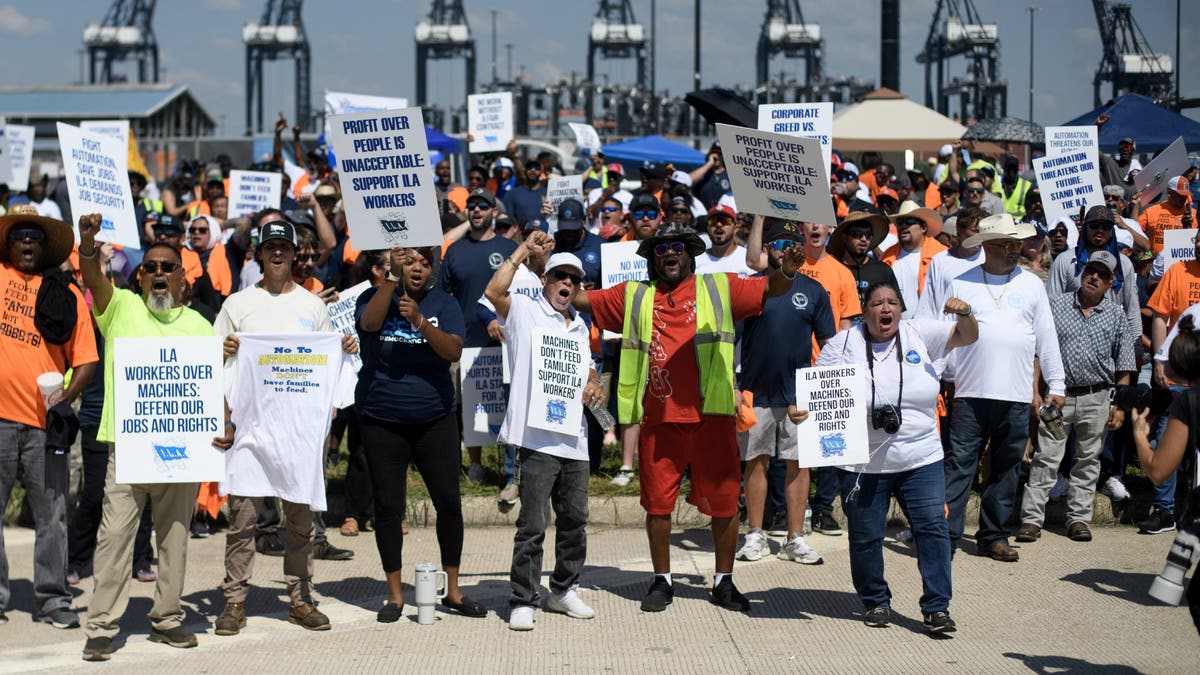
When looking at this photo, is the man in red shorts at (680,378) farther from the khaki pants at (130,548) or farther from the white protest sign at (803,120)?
the white protest sign at (803,120)

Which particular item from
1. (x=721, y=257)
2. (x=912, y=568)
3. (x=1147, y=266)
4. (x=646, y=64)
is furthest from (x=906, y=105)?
(x=646, y=64)

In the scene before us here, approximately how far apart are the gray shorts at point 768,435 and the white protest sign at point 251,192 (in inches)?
283

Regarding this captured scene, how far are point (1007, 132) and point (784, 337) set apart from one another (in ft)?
49.8

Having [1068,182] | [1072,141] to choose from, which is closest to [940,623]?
[1068,182]

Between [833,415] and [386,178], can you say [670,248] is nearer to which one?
[833,415]

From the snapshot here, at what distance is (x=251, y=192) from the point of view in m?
14.6

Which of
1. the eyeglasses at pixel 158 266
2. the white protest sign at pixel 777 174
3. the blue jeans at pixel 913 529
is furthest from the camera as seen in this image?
the white protest sign at pixel 777 174

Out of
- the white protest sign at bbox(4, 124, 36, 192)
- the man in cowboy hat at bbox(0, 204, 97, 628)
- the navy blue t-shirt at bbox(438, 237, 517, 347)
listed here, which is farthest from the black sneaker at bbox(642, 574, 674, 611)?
the white protest sign at bbox(4, 124, 36, 192)

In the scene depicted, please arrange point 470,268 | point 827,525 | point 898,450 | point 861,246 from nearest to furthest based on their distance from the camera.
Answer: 1. point 898,450
2. point 861,246
3. point 827,525
4. point 470,268

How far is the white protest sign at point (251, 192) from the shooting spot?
14531 millimetres

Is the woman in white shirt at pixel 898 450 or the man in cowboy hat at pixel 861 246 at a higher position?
the man in cowboy hat at pixel 861 246

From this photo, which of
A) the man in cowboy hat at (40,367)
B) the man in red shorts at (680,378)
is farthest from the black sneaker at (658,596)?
the man in cowboy hat at (40,367)

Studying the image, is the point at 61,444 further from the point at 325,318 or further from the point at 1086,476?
the point at 1086,476

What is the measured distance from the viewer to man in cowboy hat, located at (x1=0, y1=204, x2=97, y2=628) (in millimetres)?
7652
